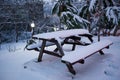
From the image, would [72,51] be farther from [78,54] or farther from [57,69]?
[57,69]

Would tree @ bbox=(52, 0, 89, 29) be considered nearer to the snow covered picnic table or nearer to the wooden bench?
the snow covered picnic table

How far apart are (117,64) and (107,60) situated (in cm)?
39

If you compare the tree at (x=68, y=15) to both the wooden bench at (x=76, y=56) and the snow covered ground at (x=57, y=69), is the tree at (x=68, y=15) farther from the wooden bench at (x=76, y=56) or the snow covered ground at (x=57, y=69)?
the wooden bench at (x=76, y=56)

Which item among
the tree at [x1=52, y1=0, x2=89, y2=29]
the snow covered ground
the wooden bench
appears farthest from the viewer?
the tree at [x1=52, y1=0, x2=89, y2=29]

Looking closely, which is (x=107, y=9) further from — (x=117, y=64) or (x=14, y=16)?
(x=14, y=16)

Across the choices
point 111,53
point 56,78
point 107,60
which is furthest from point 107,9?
point 56,78

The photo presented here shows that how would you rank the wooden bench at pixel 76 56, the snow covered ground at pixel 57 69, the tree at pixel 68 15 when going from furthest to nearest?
the tree at pixel 68 15 → the snow covered ground at pixel 57 69 → the wooden bench at pixel 76 56

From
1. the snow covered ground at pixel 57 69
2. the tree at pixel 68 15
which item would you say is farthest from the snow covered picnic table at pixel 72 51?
the tree at pixel 68 15

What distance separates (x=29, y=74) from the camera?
457 cm

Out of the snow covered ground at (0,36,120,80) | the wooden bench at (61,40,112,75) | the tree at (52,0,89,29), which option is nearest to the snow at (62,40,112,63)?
the wooden bench at (61,40,112,75)

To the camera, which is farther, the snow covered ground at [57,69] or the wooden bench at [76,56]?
the snow covered ground at [57,69]

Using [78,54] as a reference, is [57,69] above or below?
below

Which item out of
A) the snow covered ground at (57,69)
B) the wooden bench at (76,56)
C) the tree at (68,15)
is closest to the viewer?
the wooden bench at (76,56)

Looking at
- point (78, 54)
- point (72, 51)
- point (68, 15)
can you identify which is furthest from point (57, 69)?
point (68, 15)
